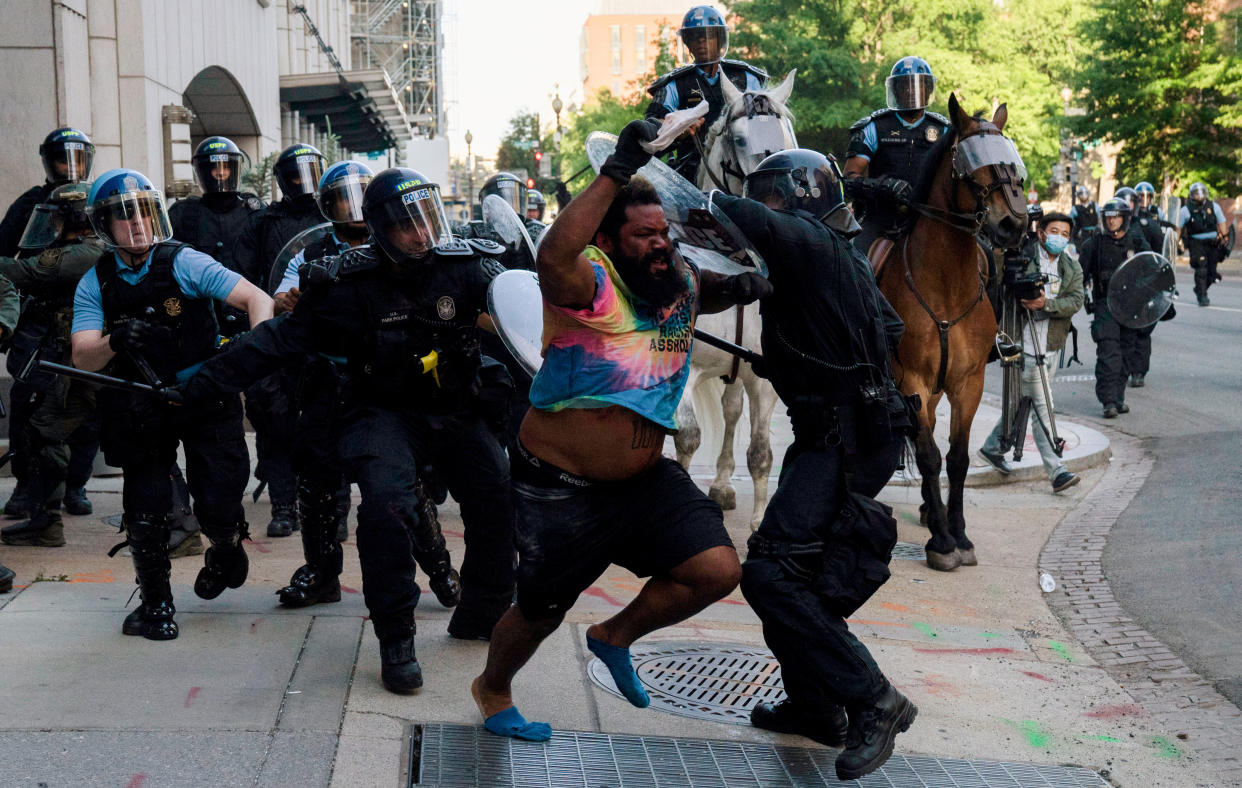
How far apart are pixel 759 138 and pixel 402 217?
2671 millimetres

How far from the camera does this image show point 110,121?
13516 mm

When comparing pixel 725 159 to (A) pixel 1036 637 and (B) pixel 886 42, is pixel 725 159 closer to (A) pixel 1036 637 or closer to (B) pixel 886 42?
(A) pixel 1036 637

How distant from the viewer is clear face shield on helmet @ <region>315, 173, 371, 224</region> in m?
7.07

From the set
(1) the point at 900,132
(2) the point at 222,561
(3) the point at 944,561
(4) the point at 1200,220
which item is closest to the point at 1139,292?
(1) the point at 900,132

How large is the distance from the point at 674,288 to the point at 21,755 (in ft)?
8.34

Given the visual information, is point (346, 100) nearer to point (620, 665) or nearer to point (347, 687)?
point (347, 687)

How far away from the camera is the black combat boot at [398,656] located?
509 centimetres

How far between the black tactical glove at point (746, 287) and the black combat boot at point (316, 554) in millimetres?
2418

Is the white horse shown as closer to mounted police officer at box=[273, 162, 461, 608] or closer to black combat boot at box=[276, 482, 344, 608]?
mounted police officer at box=[273, 162, 461, 608]

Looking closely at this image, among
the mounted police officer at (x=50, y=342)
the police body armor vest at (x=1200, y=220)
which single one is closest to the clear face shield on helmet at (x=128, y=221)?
the mounted police officer at (x=50, y=342)

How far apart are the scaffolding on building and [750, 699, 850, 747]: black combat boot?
5588 cm

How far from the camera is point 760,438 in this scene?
889 centimetres

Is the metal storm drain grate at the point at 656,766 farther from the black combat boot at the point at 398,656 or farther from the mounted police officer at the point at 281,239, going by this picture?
the mounted police officer at the point at 281,239

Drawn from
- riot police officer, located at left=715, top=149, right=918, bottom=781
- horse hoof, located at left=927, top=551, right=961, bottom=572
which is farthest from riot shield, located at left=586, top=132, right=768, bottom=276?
horse hoof, located at left=927, top=551, right=961, bottom=572
